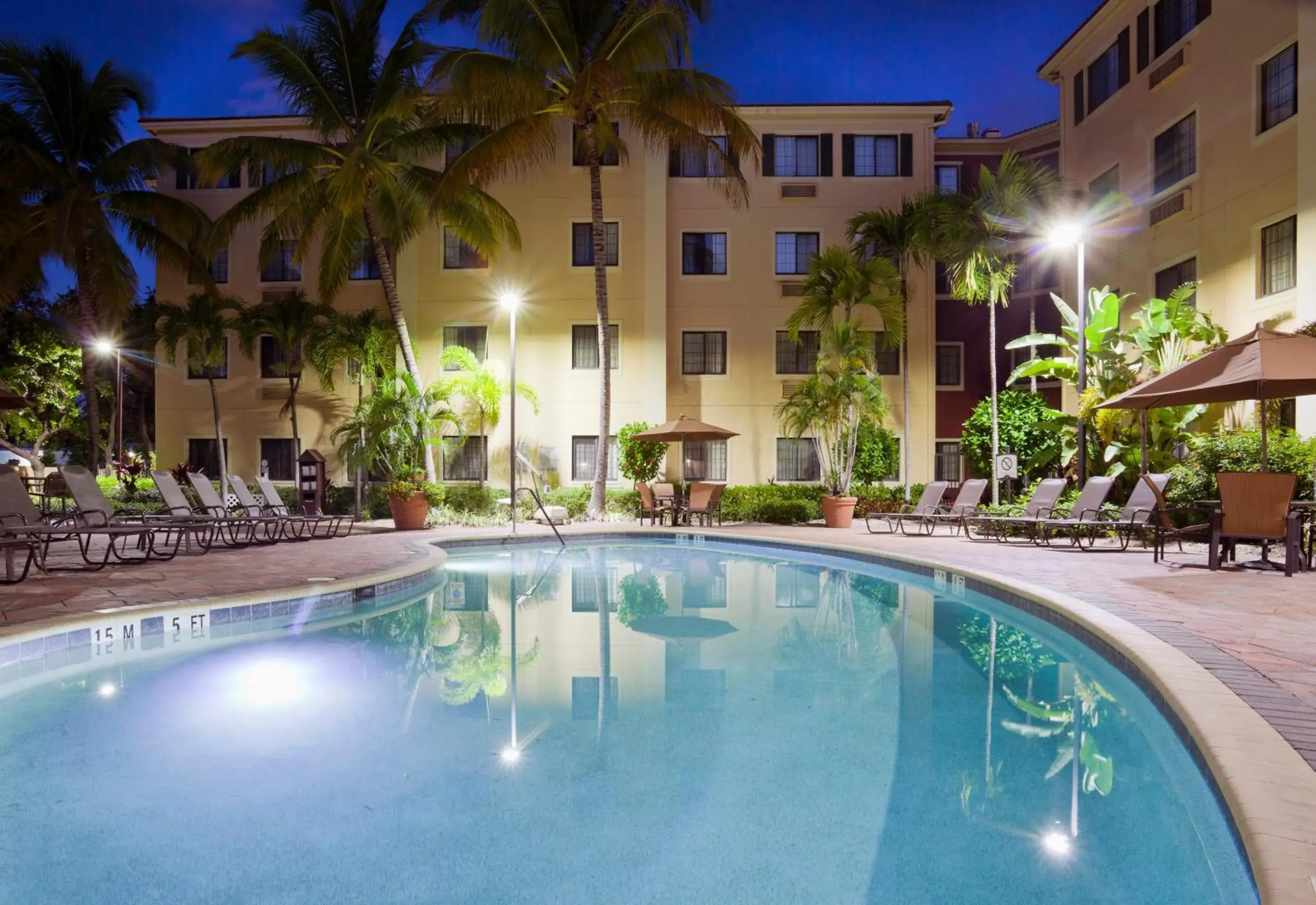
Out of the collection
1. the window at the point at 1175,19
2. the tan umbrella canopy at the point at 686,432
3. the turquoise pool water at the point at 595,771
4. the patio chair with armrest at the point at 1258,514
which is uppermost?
the window at the point at 1175,19

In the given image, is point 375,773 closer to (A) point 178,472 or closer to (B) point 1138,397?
(B) point 1138,397

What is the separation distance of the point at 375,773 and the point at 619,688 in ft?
6.22

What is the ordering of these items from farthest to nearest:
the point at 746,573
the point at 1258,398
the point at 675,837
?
1. the point at 746,573
2. the point at 1258,398
3. the point at 675,837

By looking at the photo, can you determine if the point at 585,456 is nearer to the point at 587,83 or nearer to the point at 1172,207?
the point at 587,83

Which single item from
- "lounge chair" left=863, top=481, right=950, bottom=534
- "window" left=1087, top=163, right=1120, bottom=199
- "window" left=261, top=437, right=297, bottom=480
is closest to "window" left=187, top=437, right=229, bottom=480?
"window" left=261, top=437, right=297, bottom=480

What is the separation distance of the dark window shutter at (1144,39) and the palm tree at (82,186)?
71.8 ft

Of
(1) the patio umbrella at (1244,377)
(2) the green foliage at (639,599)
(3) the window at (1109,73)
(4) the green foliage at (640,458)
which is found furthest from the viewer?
(4) the green foliage at (640,458)

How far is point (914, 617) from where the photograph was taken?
8266mm

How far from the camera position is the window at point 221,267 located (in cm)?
2350

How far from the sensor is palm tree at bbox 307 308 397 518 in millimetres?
20438

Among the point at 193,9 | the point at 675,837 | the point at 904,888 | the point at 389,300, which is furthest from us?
the point at 193,9

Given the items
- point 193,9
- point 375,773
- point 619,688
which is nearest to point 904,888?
point 375,773

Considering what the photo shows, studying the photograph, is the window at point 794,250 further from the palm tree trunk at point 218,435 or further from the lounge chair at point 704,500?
the palm tree trunk at point 218,435

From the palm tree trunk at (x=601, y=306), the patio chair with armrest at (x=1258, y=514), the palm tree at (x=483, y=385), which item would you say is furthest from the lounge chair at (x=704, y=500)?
the patio chair with armrest at (x=1258, y=514)
